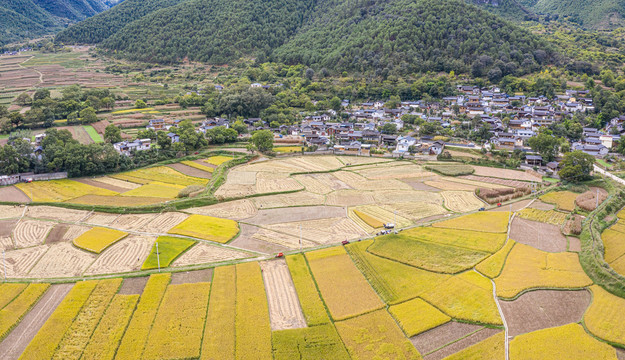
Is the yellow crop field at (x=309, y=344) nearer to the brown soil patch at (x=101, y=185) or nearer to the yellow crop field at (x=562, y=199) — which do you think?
the yellow crop field at (x=562, y=199)

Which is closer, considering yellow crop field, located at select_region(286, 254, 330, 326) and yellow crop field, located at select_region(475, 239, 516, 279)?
yellow crop field, located at select_region(286, 254, 330, 326)

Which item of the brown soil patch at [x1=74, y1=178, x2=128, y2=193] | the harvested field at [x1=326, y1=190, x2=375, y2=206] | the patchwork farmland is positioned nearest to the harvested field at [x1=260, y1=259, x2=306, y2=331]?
the patchwork farmland

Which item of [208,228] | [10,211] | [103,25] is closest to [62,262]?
[208,228]

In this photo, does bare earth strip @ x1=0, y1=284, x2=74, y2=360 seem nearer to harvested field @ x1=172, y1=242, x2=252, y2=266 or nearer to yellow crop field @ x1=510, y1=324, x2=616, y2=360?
harvested field @ x1=172, y1=242, x2=252, y2=266

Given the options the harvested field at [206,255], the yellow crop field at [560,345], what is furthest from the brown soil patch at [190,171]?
the yellow crop field at [560,345]

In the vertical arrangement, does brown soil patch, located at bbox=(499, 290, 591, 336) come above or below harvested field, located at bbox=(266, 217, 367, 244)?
below

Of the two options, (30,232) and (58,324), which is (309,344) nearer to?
(58,324)
